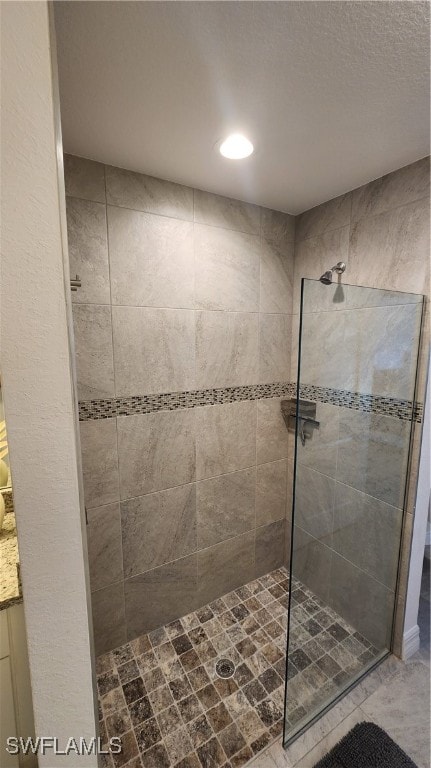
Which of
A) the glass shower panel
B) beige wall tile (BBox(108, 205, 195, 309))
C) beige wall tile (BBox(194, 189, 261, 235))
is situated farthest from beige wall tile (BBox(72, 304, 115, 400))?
the glass shower panel

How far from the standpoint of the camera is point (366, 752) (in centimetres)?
118

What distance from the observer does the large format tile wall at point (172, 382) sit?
4.58ft

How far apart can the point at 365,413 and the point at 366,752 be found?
1.36 m

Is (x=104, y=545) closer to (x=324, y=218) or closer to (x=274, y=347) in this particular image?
(x=274, y=347)

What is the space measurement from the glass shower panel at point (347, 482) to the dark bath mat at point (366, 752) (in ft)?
0.43

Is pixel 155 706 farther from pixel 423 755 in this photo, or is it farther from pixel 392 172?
pixel 392 172

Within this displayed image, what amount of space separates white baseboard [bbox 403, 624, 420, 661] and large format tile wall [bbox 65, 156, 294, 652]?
88 centimetres

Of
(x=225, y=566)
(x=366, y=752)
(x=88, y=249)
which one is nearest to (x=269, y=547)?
(x=225, y=566)

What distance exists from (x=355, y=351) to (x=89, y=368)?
1279mm

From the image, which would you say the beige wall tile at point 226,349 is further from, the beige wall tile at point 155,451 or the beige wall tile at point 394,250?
the beige wall tile at point 394,250

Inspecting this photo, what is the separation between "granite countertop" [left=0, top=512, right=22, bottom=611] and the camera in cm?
80

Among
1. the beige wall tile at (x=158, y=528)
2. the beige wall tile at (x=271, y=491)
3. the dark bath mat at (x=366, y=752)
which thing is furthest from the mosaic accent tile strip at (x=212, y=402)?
the dark bath mat at (x=366, y=752)

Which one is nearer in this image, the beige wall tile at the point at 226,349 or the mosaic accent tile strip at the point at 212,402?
the mosaic accent tile strip at the point at 212,402

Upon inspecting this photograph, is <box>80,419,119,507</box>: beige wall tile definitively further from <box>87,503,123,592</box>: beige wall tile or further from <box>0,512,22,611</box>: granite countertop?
<box>0,512,22,611</box>: granite countertop
